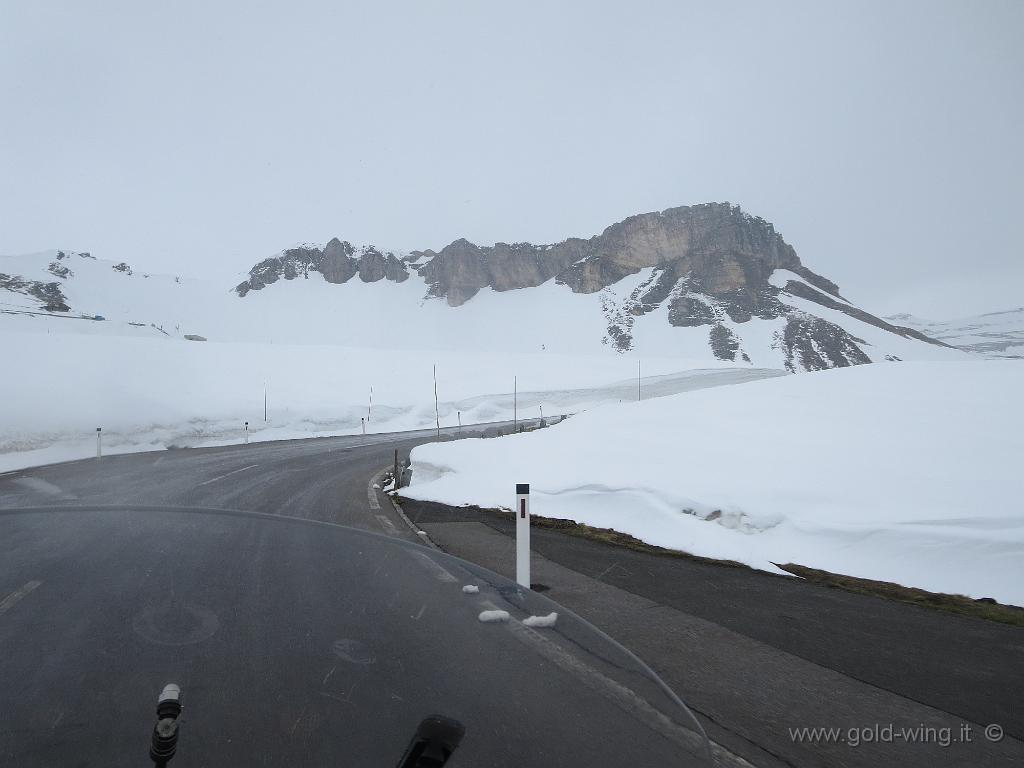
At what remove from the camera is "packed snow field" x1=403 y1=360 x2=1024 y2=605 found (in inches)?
236

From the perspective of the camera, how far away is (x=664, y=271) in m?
131

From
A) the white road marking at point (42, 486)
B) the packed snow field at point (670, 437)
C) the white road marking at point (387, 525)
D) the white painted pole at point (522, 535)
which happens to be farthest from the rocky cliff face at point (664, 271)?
the white painted pole at point (522, 535)

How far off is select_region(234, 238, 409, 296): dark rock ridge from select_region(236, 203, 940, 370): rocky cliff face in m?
0.27

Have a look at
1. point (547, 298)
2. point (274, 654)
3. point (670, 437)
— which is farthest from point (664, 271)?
point (274, 654)

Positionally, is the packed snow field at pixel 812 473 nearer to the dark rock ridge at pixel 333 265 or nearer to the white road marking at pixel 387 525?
the white road marking at pixel 387 525

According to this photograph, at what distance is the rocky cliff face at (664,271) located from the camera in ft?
361

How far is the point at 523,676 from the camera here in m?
1.62

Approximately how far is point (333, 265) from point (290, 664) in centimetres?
15866

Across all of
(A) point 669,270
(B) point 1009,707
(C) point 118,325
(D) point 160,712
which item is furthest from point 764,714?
(A) point 669,270

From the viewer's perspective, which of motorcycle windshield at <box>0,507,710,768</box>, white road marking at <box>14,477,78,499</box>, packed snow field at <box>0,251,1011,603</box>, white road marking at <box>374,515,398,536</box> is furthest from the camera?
white road marking at <box>14,477,78,499</box>

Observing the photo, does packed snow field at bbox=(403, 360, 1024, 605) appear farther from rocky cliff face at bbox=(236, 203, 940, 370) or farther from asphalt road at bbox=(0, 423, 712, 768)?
rocky cliff face at bbox=(236, 203, 940, 370)

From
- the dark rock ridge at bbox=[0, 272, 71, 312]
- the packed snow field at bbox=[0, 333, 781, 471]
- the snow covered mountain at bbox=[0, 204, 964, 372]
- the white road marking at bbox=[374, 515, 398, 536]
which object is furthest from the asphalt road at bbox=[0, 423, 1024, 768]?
the dark rock ridge at bbox=[0, 272, 71, 312]

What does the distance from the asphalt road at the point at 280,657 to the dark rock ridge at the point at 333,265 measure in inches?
6051

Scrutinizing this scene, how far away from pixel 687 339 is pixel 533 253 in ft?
201
